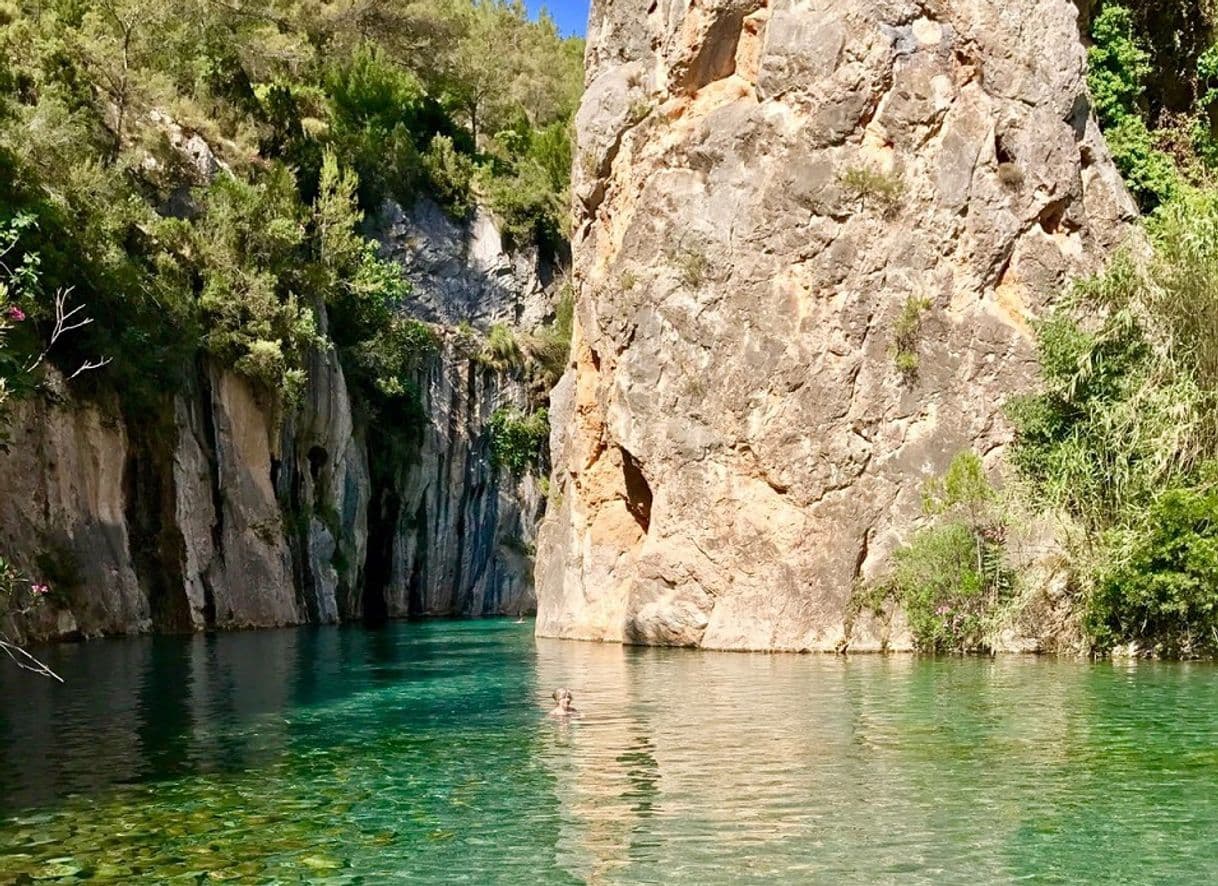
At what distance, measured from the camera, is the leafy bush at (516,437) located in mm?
57344

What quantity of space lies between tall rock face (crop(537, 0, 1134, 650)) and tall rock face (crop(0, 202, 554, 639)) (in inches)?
559

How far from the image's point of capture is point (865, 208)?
2930cm

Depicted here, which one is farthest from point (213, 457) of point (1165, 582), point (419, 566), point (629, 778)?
point (629, 778)

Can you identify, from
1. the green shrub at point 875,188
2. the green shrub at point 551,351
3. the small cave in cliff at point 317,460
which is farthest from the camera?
the green shrub at point 551,351

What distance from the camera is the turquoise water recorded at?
9.42 metres

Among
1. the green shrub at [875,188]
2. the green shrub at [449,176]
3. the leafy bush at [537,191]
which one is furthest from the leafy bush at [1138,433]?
the green shrub at [449,176]

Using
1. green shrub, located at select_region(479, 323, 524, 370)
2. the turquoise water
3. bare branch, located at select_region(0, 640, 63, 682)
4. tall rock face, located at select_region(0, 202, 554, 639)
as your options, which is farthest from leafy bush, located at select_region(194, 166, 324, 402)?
the turquoise water

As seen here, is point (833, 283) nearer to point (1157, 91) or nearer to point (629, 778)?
point (1157, 91)

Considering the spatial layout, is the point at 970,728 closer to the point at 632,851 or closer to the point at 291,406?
the point at 632,851

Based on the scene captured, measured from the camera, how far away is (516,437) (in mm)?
57656

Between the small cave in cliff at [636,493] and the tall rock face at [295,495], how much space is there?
13.9 m

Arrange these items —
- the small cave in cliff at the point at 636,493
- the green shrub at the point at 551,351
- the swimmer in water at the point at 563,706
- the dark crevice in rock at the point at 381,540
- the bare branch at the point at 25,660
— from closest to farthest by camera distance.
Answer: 1. the bare branch at the point at 25,660
2. the swimmer in water at the point at 563,706
3. the small cave in cliff at the point at 636,493
4. the dark crevice in rock at the point at 381,540
5. the green shrub at the point at 551,351

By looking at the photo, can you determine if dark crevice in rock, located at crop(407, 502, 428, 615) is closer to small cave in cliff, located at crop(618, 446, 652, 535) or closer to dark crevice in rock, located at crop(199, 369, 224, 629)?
dark crevice in rock, located at crop(199, 369, 224, 629)

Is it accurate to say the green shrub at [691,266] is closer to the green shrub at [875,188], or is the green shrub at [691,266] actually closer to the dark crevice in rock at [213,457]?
the green shrub at [875,188]
